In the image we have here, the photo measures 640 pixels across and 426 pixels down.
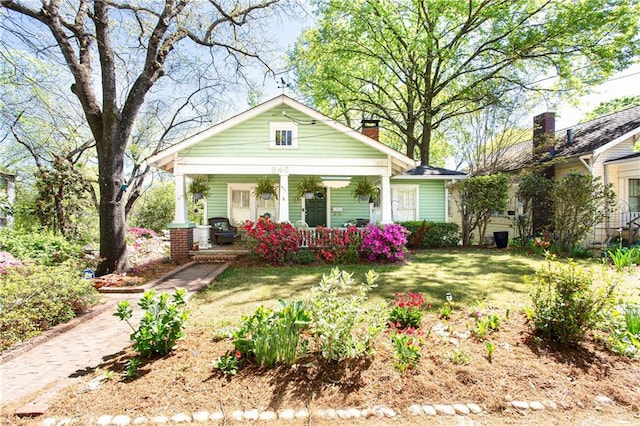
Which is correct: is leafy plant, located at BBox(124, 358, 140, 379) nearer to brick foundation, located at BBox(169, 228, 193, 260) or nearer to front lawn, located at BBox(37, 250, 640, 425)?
front lawn, located at BBox(37, 250, 640, 425)

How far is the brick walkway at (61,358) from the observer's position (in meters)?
2.79

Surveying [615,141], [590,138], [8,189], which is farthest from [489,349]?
[8,189]

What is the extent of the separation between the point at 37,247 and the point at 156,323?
26.6 ft

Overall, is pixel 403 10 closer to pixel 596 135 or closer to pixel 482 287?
pixel 596 135

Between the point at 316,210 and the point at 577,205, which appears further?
the point at 316,210

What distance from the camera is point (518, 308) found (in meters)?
4.62

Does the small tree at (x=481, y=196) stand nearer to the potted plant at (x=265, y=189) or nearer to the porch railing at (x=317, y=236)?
the porch railing at (x=317, y=236)

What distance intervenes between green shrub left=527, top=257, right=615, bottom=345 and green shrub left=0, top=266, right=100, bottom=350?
244 inches

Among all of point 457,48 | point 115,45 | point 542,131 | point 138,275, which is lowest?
point 138,275

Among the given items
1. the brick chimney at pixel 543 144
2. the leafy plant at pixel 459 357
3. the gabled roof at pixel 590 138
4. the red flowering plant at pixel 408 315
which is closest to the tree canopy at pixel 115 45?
the red flowering plant at pixel 408 315

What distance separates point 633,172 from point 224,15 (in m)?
15.1

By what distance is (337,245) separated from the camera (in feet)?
30.7

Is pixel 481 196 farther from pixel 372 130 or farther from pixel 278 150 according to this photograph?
pixel 278 150

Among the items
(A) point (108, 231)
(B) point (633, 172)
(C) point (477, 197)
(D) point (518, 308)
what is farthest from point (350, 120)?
(D) point (518, 308)
